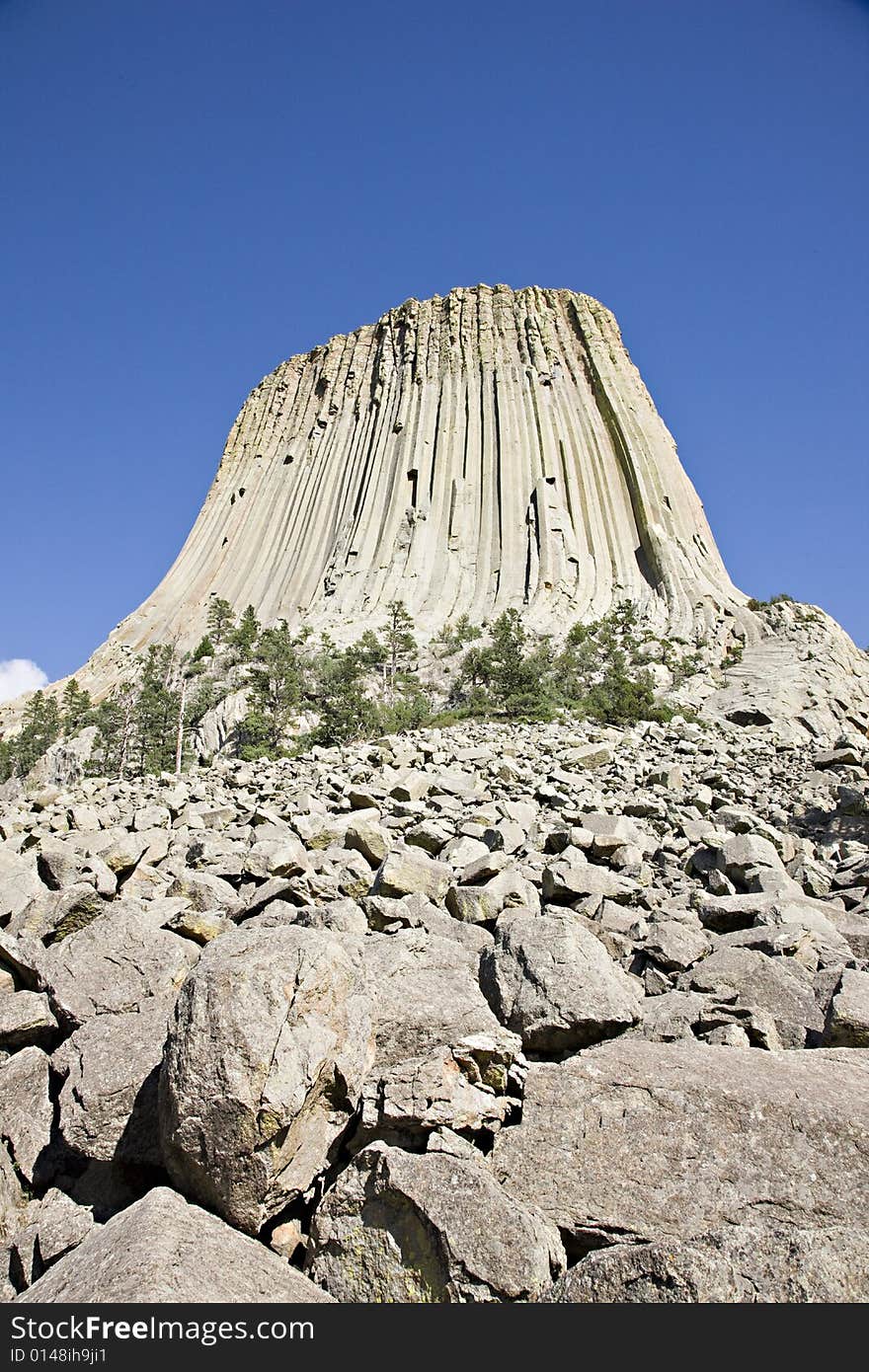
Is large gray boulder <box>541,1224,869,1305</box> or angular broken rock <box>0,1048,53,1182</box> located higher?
large gray boulder <box>541,1224,869,1305</box>

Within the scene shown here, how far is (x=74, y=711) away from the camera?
136ft

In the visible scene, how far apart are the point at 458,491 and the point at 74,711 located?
26.2 metres

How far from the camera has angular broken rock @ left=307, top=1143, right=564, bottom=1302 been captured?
284cm

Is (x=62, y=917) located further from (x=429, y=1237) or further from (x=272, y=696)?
(x=272, y=696)

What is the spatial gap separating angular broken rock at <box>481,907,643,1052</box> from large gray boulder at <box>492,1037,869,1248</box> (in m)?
0.29

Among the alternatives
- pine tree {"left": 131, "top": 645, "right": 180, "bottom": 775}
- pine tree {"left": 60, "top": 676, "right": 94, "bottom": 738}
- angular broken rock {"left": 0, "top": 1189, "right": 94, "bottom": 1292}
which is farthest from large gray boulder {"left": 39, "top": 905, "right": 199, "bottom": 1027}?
pine tree {"left": 60, "top": 676, "right": 94, "bottom": 738}

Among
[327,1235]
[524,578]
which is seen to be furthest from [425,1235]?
[524,578]

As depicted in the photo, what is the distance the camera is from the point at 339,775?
12734 mm

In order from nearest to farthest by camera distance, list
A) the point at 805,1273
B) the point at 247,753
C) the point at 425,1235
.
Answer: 1. the point at 805,1273
2. the point at 425,1235
3. the point at 247,753

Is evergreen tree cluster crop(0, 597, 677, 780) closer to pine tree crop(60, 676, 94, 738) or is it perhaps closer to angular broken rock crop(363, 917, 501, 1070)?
pine tree crop(60, 676, 94, 738)

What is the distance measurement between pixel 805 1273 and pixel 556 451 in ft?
166

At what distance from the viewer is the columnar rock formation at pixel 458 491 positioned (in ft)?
147

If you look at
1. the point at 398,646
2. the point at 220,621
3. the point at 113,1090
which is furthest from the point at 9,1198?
the point at 220,621

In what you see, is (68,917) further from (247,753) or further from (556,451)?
(556,451)
